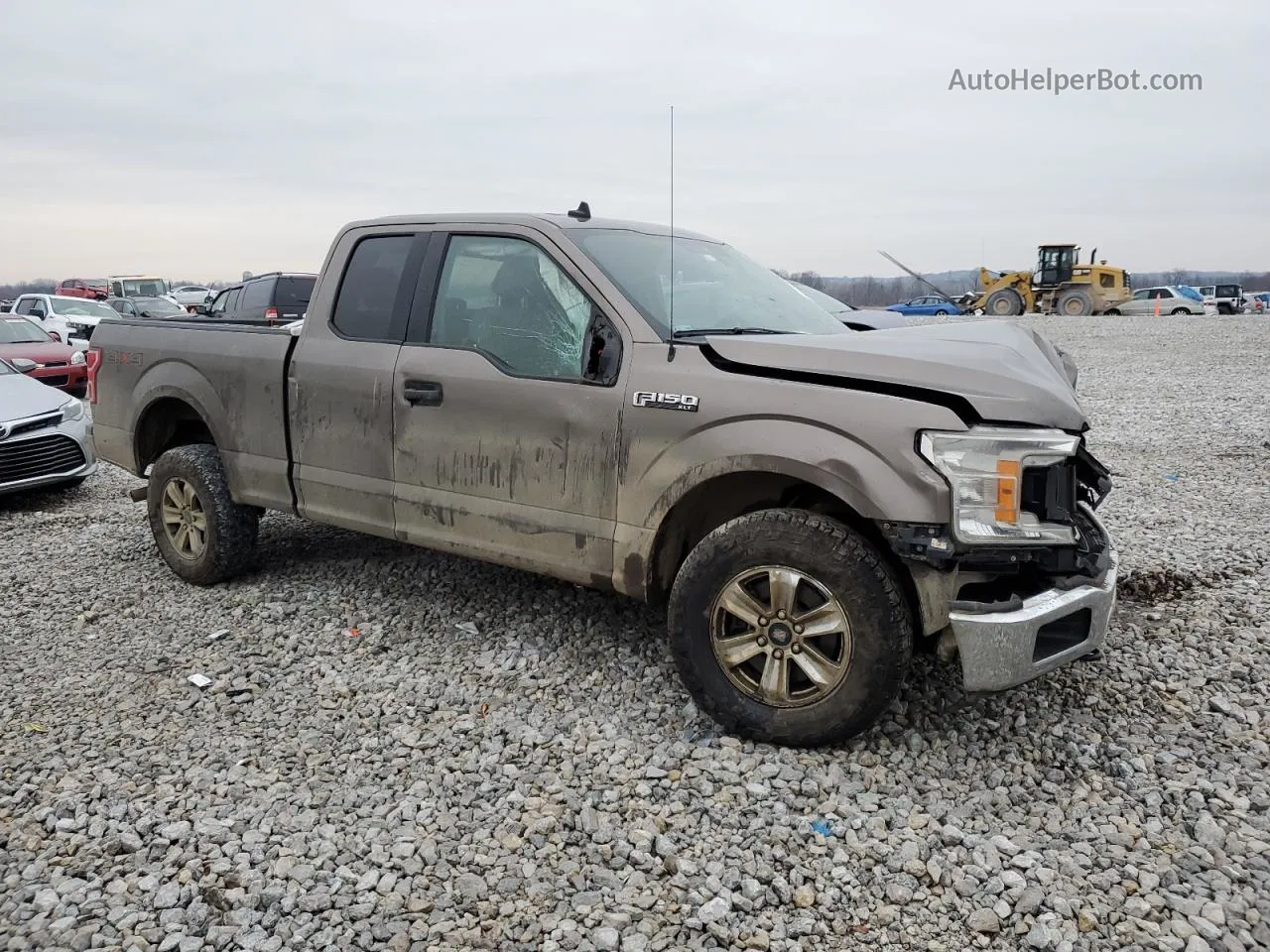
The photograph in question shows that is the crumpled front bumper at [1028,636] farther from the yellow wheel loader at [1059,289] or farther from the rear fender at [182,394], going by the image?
the yellow wheel loader at [1059,289]

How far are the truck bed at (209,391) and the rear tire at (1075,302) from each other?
115ft

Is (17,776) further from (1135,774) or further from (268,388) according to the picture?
(1135,774)

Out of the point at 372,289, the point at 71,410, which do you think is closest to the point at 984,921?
the point at 372,289

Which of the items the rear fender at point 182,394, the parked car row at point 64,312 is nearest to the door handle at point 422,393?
the rear fender at point 182,394

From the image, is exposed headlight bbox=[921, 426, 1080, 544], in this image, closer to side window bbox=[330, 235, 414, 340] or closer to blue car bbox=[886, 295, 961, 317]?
side window bbox=[330, 235, 414, 340]

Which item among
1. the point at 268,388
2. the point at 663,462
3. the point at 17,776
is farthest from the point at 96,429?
the point at 663,462

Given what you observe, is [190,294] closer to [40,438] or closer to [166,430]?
[40,438]

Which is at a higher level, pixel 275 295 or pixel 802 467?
pixel 275 295

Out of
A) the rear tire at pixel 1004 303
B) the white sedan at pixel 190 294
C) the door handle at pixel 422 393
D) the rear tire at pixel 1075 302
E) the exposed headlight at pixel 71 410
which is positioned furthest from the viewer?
the white sedan at pixel 190 294

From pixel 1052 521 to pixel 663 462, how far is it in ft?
4.63

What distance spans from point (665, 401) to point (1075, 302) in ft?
118

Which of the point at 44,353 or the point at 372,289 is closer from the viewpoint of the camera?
the point at 372,289

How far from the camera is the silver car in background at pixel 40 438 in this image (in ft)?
25.3

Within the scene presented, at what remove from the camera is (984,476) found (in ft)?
10.5
